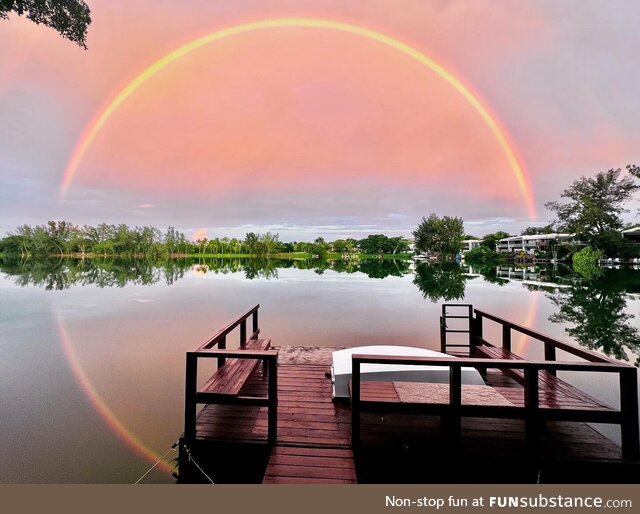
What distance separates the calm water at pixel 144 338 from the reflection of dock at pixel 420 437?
1096mm

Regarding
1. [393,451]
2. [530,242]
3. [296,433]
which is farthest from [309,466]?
[530,242]

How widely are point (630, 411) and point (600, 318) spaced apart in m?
13.5

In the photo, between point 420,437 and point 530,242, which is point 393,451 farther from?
point 530,242

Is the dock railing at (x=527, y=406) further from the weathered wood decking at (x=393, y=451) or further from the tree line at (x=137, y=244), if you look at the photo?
the tree line at (x=137, y=244)

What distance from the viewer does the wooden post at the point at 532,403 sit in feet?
9.46

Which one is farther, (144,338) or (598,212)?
(598,212)

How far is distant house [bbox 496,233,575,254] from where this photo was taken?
55.5m

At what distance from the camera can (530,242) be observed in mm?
68500

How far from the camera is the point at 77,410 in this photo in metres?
5.28

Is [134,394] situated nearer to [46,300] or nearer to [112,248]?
[46,300]

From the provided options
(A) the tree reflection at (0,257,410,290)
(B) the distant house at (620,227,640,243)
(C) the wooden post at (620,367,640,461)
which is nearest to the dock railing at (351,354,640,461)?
(C) the wooden post at (620,367,640,461)

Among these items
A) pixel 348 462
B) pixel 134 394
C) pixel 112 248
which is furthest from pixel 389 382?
pixel 112 248

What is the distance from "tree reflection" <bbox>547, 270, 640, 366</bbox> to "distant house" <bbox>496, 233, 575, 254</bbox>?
37.0 meters
